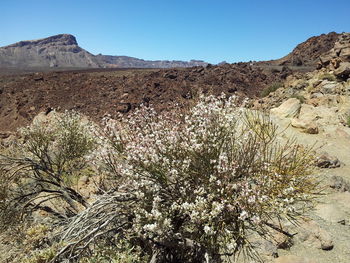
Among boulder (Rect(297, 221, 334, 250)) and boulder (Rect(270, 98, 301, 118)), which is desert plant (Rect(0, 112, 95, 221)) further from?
boulder (Rect(270, 98, 301, 118))

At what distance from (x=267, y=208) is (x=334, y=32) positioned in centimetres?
5268

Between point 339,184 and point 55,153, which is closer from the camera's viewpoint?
point 339,184

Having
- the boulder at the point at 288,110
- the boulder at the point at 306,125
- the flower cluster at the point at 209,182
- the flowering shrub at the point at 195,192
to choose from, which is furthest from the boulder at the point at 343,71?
the flower cluster at the point at 209,182

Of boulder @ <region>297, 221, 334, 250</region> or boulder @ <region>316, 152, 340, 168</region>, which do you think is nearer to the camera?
boulder @ <region>297, 221, 334, 250</region>

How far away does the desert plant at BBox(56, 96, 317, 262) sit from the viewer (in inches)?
194

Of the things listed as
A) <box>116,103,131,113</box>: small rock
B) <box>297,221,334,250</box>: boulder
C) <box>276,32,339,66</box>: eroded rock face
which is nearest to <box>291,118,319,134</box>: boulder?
<box>297,221,334,250</box>: boulder

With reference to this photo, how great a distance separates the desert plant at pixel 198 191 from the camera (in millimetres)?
4918

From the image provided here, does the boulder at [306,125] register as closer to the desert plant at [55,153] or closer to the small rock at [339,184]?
the small rock at [339,184]

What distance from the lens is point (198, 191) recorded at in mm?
5004

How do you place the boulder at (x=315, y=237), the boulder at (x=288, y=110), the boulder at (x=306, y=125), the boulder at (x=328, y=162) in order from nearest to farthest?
the boulder at (x=315, y=237), the boulder at (x=328, y=162), the boulder at (x=306, y=125), the boulder at (x=288, y=110)

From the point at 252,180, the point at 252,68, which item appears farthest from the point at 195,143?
the point at 252,68

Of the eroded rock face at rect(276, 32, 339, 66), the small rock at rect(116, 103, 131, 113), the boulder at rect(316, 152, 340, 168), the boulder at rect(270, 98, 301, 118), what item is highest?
the eroded rock face at rect(276, 32, 339, 66)

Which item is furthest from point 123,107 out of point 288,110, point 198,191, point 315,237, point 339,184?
point 198,191

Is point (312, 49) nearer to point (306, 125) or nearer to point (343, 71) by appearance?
point (343, 71)
